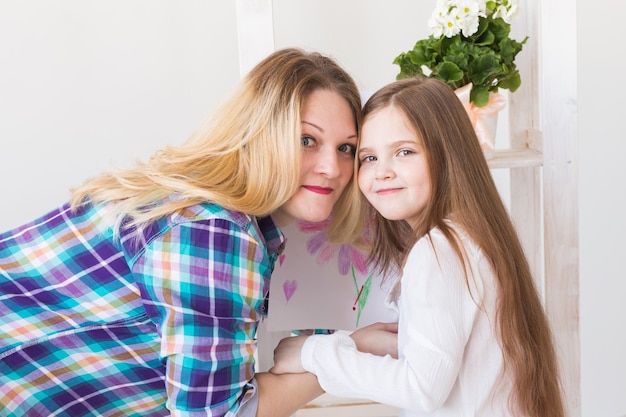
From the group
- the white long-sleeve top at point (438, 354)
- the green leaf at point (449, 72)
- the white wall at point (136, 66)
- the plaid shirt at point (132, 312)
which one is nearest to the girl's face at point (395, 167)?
the white long-sleeve top at point (438, 354)

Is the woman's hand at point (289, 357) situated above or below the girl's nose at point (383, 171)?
below

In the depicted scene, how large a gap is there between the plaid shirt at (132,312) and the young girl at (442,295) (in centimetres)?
19

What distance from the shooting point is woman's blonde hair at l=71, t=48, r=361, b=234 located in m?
1.38

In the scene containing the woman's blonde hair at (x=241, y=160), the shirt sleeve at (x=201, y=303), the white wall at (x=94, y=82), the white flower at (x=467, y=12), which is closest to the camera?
the shirt sleeve at (x=201, y=303)

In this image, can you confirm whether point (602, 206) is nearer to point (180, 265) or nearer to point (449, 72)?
point (449, 72)

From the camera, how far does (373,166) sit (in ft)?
4.83

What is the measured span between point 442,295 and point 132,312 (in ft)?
1.80

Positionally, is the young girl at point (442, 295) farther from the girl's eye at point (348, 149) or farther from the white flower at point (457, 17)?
the white flower at point (457, 17)

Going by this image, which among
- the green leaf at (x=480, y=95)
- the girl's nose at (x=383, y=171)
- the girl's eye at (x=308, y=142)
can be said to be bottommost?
the girl's nose at (x=383, y=171)

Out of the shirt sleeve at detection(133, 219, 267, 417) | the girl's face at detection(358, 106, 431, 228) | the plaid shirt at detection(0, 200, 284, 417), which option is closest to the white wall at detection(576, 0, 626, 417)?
the girl's face at detection(358, 106, 431, 228)

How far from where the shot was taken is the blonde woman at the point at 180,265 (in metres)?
1.29

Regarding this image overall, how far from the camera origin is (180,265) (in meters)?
1.28

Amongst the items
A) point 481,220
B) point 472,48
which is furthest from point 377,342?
point 472,48

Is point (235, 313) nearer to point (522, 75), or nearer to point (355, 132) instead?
point (355, 132)
